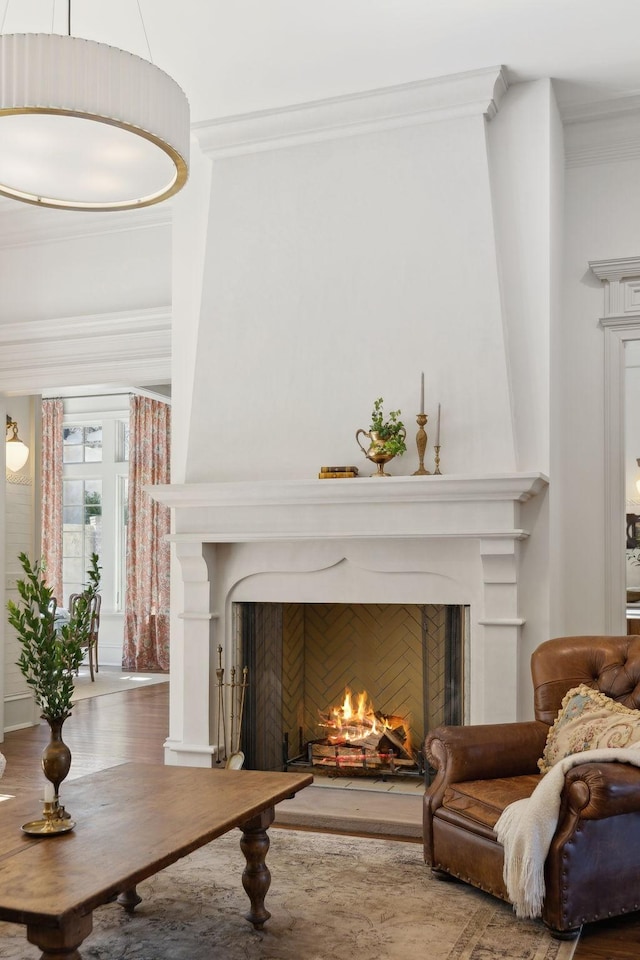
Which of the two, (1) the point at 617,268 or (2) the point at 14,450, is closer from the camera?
(1) the point at 617,268

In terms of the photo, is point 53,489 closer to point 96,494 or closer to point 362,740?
point 96,494

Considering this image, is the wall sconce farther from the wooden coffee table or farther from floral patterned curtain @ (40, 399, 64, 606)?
floral patterned curtain @ (40, 399, 64, 606)

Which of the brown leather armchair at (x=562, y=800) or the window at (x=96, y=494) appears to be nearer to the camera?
the brown leather armchair at (x=562, y=800)

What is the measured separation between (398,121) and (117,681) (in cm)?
626

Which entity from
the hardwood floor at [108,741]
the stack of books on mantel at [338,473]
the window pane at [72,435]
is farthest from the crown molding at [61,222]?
the window pane at [72,435]

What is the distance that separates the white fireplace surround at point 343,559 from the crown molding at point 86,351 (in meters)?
1.05

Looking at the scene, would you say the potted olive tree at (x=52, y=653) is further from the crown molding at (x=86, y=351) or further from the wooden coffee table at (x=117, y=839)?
the crown molding at (x=86, y=351)

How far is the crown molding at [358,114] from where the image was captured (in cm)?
442

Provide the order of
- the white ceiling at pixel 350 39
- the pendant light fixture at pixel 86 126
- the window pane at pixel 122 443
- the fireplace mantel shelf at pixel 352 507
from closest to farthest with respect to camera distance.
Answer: the pendant light fixture at pixel 86 126 → the white ceiling at pixel 350 39 → the fireplace mantel shelf at pixel 352 507 → the window pane at pixel 122 443

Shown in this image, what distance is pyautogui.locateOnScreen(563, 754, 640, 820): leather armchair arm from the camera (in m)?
2.98

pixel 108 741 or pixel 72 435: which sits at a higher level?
pixel 72 435

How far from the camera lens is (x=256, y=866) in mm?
3143

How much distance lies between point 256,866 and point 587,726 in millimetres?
1302

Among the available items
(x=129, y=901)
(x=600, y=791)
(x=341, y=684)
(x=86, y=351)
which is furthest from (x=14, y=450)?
(x=600, y=791)
